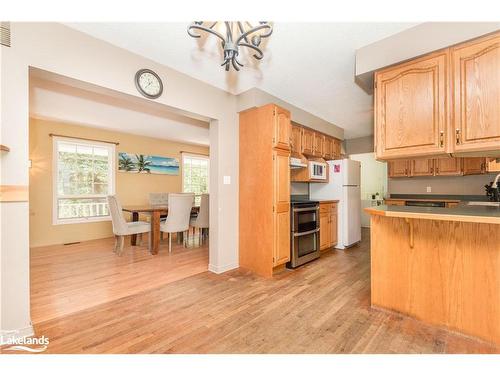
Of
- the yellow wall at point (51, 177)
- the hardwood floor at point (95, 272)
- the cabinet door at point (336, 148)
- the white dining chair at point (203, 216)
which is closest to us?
the hardwood floor at point (95, 272)

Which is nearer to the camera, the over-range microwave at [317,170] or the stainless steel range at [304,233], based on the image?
the stainless steel range at [304,233]

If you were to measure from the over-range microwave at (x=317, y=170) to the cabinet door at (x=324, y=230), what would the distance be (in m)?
0.63

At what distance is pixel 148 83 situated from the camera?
2391 millimetres

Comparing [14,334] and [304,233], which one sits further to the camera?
[304,233]

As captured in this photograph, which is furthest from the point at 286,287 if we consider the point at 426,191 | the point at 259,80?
the point at 426,191

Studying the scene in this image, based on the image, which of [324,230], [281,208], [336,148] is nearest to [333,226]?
[324,230]

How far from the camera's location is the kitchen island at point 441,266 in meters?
1.63

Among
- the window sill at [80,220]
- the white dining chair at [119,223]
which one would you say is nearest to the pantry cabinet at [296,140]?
the white dining chair at [119,223]

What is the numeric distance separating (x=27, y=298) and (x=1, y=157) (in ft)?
3.39

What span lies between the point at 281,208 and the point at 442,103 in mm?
1895

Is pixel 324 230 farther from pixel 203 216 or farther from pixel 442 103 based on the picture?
pixel 442 103

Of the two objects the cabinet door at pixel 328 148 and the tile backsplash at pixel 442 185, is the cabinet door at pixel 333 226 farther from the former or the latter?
the tile backsplash at pixel 442 185

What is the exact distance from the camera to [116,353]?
1.55m
